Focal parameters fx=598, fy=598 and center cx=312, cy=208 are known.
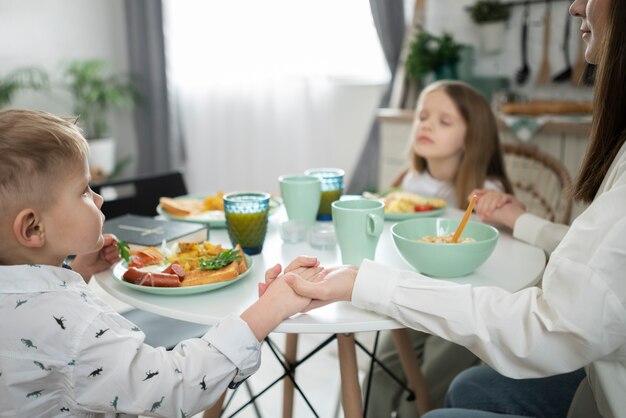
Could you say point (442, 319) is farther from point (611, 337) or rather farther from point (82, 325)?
point (82, 325)

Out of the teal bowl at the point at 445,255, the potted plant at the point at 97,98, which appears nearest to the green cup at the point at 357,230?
the teal bowl at the point at 445,255

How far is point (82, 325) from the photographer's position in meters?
0.84

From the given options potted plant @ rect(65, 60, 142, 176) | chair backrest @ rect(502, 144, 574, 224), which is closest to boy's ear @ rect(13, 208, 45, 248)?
chair backrest @ rect(502, 144, 574, 224)

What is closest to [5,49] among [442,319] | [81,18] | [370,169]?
[81,18]

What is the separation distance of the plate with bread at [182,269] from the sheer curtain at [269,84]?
107 inches

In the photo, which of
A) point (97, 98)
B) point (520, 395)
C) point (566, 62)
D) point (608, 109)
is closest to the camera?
point (608, 109)

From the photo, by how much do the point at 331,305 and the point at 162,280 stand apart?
0.99ft

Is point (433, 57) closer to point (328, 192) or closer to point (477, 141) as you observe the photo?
point (477, 141)

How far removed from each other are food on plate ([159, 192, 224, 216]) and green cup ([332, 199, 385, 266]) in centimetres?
51

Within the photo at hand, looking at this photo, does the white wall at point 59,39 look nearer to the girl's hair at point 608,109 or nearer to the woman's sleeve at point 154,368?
the woman's sleeve at point 154,368

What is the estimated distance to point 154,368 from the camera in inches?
33.8

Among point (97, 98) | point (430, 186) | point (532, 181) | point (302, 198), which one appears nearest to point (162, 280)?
point (302, 198)

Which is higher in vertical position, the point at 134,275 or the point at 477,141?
the point at 477,141

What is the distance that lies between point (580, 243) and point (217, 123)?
386 cm
